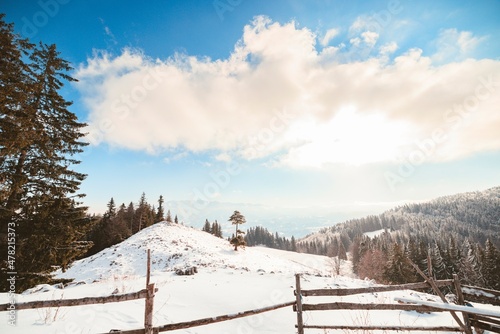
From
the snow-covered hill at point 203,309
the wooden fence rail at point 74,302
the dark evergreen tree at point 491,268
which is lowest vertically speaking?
the dark evergreen tree at point 491,268

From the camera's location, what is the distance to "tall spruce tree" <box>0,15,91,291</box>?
999cm

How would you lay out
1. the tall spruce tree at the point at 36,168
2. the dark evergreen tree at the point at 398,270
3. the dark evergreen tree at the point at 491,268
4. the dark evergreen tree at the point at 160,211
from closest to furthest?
1. the tall spruce tree at the point at 36,168
2. the dark evergreen tree at the point at 398,270
3. the dark evergreen tree at the point at 491,268
4. the dark evergreen tree at the point at 160,211

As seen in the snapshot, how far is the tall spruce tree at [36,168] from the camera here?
999cm

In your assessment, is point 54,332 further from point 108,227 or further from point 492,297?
point 108,227

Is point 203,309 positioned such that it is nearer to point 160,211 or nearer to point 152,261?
point 152,261

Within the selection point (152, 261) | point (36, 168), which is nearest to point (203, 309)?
point (36, 168)

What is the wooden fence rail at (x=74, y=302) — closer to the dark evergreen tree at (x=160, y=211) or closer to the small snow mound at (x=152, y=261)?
the small snow mound at (x=152, y=261)

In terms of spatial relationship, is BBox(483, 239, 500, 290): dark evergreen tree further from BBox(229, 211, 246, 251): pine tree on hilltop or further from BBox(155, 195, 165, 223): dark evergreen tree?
BBox(155, 195, 165, 223): dark evergreen tree

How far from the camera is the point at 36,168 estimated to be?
1178cm

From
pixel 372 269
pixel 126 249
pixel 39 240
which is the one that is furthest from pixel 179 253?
pixel 372 269

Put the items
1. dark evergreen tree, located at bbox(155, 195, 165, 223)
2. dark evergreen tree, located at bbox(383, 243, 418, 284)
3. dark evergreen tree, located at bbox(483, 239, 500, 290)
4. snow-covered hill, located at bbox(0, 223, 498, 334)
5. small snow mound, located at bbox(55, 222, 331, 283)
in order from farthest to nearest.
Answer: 1. dark evergreen tree, located at bbox(155, 195, 165, 223)
2. dark evergreen tree, located at bbox(483, 239, 500, 290)
3. dark evergreen tree, located at bbox(383, 243, 418, 284)
4. small snow mound, located at bbox(55, 222, 331, 283)
5. snow-covered hill, located at bbox(0, 223, 498, 334)

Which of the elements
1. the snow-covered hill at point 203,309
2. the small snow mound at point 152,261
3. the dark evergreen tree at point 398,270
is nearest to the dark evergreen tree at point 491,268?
the dark evergreen tree at point 398,270

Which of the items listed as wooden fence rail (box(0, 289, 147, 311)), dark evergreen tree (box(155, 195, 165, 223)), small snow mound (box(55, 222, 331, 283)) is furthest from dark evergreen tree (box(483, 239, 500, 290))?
dark evergreen tree (box(155, 195, 165, 223))

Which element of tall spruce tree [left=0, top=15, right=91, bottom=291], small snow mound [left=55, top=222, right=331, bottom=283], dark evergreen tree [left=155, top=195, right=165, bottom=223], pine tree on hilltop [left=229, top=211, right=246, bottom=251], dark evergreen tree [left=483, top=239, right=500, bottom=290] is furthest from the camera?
dark evergreen tree [left=155, top=195, right=165, bottom=223]
